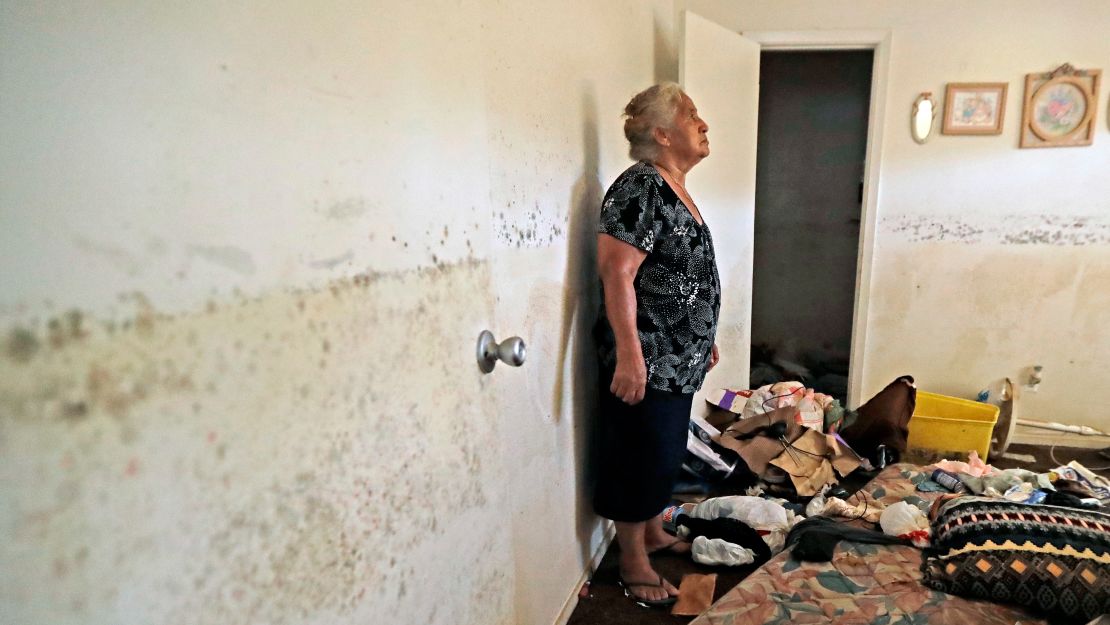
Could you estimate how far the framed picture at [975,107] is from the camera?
2566mm

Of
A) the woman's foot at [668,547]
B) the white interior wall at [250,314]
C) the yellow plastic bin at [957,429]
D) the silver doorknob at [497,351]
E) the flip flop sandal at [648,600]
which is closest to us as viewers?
the white interior wall at [250,314]

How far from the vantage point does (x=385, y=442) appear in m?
0.72

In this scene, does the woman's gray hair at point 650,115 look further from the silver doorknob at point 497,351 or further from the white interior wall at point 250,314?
the silver doorknob at point 497,351

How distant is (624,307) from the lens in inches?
54.8

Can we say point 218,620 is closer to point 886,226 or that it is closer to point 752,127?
point 752,127

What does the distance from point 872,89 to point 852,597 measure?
2.37 metres

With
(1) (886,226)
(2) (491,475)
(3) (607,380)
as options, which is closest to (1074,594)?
(3) (607,380)

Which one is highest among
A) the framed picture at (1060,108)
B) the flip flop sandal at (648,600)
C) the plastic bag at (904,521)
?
the framed picture at (1060,108)

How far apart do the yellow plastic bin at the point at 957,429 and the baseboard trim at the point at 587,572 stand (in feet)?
4.86

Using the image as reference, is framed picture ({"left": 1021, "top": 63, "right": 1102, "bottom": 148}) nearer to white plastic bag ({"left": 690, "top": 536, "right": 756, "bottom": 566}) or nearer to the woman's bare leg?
white plastic bag ({"left": 690, "top": 536, "right": 756, "bottom": 566})

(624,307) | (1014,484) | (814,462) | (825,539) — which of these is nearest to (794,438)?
(814,462)

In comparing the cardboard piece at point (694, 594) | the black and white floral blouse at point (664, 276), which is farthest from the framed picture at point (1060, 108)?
the cardboard piece at point (694, 594)

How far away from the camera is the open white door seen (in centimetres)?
239

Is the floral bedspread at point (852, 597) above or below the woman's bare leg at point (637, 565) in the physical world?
above
